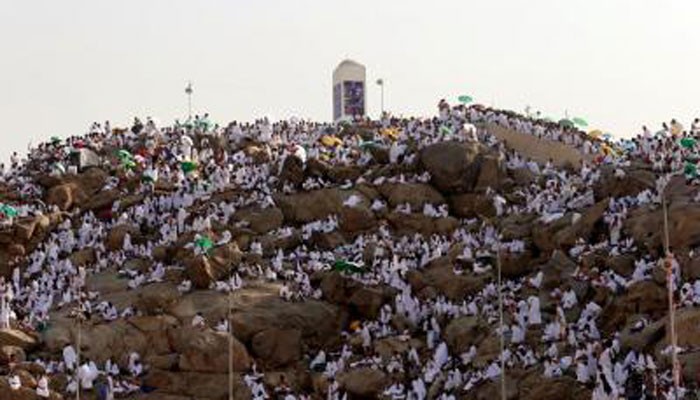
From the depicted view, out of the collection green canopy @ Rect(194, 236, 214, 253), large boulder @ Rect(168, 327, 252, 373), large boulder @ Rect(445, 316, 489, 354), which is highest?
green canopy @ Rect(194, 236, 214, 253)

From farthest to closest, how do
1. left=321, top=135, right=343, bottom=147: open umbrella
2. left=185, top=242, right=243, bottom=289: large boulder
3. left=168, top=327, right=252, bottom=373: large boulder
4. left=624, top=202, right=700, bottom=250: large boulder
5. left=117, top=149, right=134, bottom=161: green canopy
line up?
left=321, top=135, right=343, bottom=147: open umbrella → left=117, top=149, right=134, bottom=161: green canopy → left=185, top=242, right=243, bottom=289: large boulder → left=168, top=327, right=252, bottom=373: large boulder → left=624, top=202, right=700, bottom=250: large boulder

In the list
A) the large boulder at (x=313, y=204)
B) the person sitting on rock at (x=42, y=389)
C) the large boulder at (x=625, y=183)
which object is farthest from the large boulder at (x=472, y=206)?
the person sitting on rock at (x=42, y=389)

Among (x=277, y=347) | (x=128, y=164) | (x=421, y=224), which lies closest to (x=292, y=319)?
(x=277, y=347)

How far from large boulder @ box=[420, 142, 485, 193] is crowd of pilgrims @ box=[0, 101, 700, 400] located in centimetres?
88

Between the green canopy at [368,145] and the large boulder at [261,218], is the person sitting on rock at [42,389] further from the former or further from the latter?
the green canopy at [368,145]

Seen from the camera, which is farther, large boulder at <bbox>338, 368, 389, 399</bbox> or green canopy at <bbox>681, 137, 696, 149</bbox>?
green canopy at <bbox>681, 137, 696, 149</bbox>

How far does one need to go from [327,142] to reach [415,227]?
46.8 ft

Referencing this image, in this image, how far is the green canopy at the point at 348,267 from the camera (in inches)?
1886

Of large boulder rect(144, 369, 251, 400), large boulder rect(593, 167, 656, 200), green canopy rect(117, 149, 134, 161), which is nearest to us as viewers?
large boulder rect(144, 369, 251, 400)

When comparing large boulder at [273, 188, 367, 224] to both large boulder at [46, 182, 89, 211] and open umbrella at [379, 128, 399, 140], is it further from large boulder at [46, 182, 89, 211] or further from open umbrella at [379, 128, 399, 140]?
large boulder at [46, 182, 89, 211]

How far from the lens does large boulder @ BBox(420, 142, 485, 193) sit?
5731 cm

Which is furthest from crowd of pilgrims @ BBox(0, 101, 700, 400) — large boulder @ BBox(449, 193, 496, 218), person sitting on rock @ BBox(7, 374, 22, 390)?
large boulder @ BBox(449, 193, 496, 218)

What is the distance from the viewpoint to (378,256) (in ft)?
164

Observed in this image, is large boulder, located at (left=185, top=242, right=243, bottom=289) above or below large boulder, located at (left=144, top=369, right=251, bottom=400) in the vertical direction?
above
